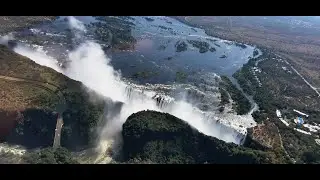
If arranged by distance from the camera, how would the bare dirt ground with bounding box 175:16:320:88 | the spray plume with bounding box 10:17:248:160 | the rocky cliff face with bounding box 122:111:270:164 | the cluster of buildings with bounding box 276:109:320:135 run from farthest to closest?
the bare dirt ground with bounding box 175:16:320:88 < the cluster of buildings with bounding box 276:109:320:135 < the spray plume with bounding box 10:17:248:160 < the rocky cliff face with bounding box 122:111:270:164

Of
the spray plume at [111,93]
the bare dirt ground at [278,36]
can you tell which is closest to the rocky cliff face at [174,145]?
the spray plume at [111,93]

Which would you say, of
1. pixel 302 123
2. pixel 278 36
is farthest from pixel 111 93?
pixel 278 36

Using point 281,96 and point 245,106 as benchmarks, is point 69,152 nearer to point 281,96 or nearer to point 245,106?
point 245,106

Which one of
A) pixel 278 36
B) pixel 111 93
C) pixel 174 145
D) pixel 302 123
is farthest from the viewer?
pixel 278 36

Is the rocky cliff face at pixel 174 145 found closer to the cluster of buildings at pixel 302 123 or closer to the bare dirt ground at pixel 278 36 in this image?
the cluster of buildings at pixel 302 123

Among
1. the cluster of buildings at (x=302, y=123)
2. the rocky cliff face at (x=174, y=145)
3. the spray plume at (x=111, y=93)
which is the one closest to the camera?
the rocky cliff face at (x=174, y=145)

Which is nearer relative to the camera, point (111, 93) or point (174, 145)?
point (174, 145)

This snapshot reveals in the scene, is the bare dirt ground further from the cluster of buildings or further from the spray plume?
the spray plume

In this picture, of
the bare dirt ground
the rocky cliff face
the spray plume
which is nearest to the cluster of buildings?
the spray plume

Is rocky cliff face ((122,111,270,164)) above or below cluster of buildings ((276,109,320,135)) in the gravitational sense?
above

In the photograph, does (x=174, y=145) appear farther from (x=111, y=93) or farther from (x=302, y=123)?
(x=302, y=123)
